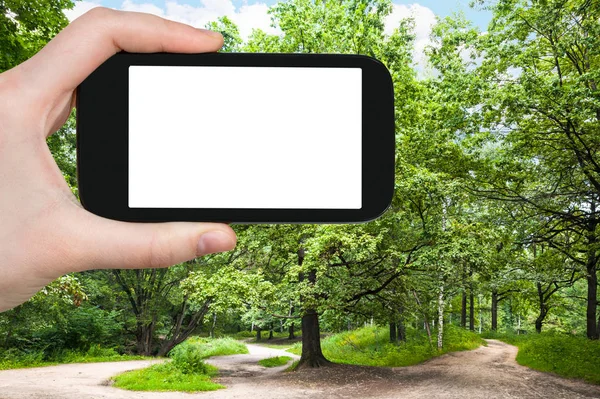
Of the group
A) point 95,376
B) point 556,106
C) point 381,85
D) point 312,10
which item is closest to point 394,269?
point 556,106

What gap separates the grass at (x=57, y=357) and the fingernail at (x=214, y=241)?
19311mm

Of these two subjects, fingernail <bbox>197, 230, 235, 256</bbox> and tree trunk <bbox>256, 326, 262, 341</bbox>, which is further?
tree trunk <bbox>256, 326, 262, 341</bbox>

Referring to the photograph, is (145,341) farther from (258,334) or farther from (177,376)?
(258,334)

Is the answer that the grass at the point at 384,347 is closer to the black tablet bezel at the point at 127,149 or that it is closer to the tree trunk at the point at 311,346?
the tree trunk at the point at 311,346

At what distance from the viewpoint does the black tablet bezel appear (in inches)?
64.9

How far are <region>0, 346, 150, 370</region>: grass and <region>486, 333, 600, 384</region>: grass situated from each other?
16.4 meters

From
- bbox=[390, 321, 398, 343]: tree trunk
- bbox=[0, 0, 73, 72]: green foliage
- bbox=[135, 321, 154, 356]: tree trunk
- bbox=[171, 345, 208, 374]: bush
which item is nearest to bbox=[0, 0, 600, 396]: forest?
bbox=[0, 0, 73, 72]: green foliage

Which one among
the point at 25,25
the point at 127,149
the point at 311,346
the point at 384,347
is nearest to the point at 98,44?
the point at 127,149

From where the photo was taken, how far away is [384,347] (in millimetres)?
20109

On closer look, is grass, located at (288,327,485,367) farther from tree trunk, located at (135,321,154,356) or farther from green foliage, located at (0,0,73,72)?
green foliage, located at (0,0,73,72)

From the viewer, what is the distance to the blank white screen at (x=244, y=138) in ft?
5.39

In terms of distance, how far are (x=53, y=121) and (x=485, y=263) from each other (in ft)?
38.0

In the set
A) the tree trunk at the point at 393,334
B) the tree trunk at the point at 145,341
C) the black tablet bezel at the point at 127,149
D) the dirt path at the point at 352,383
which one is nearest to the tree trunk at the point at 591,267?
the dirt path at the point at 352,383

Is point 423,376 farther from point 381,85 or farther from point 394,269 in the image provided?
point 381,85
